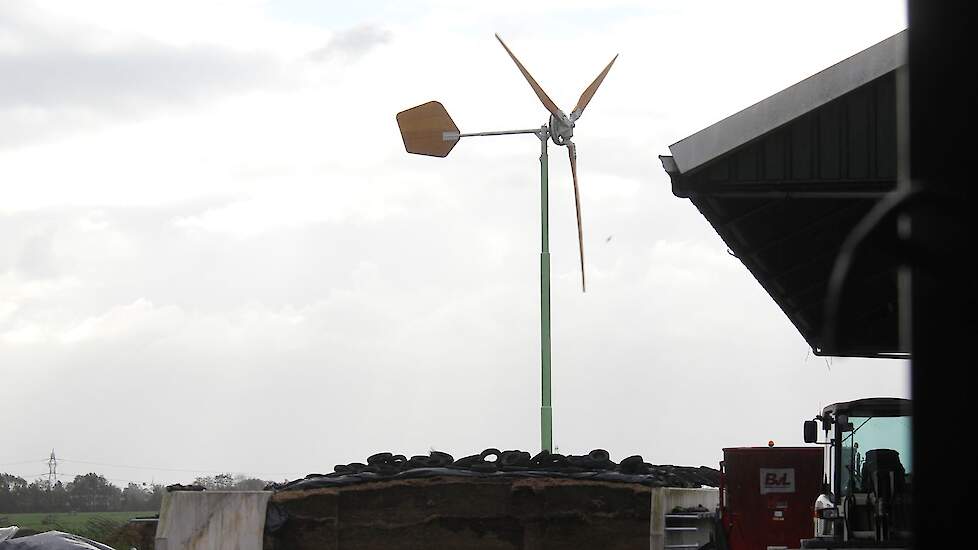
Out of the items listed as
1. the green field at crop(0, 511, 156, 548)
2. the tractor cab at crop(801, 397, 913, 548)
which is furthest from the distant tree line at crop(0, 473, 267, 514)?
the tractor cab at crop(801, 397, 913, 548)

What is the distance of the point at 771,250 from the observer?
57.0 ft

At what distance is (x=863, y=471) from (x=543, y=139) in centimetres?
1499

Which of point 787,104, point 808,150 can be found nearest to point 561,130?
point 787,104

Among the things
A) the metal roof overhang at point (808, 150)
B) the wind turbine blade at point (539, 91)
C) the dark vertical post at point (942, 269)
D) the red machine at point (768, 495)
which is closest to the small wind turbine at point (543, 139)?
the wind turbine blade at point (539, 91)

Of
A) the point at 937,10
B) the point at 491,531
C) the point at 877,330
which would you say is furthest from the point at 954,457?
the point at 877,330

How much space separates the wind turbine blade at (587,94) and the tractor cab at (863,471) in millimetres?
14181

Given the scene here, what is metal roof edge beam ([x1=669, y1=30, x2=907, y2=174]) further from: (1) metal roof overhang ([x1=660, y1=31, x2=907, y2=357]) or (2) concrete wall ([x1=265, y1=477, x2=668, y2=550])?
(2) concrete wall ([x1=265, y1=477, x2=668, y2=550])

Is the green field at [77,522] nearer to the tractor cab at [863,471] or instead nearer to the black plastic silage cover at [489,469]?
the black plastic silage cover at [489,469]

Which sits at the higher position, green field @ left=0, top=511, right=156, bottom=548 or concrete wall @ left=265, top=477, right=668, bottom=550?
concrete wall @ left=265, top=477, right=668, bottom=550

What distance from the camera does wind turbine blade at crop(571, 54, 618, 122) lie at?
30.3 m

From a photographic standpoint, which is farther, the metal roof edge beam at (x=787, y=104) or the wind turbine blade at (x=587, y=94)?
the wind turbine blade at (x=587, y=94)

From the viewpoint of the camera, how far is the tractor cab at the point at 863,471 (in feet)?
50.0

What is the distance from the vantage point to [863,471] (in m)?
16.3

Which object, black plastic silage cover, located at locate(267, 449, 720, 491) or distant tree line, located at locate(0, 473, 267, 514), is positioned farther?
distant tree line, located at locate(0, 473, 267, 514)
